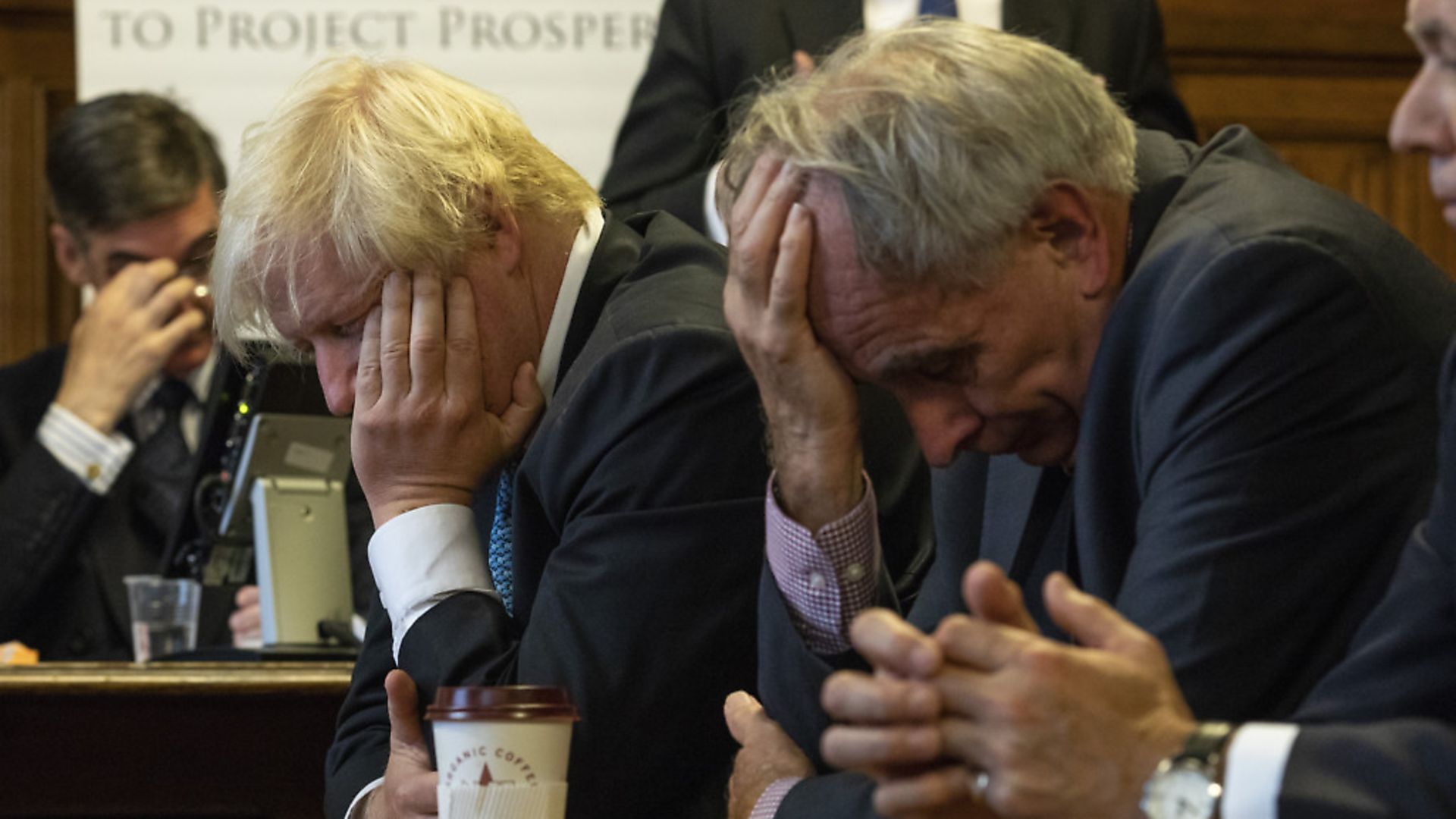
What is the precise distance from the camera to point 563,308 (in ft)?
7.44

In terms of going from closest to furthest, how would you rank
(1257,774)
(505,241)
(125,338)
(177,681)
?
(1257,774) < (505,241) < (177,681) < (125,338)

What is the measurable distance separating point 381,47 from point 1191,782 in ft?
12.0

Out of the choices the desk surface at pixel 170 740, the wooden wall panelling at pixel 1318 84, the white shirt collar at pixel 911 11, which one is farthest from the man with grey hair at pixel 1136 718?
the wooden wall panelling at pixel 1318 84

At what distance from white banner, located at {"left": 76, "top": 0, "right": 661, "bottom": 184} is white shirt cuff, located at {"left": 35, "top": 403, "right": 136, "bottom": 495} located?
29.4 inches

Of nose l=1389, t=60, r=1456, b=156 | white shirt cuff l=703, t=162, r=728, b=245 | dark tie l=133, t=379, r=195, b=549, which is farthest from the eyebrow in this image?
dark tie l=133, t=379, r=195, b=549

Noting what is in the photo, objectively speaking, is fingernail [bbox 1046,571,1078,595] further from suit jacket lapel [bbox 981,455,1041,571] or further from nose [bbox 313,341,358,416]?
nose [bbox 313,341,358,416]

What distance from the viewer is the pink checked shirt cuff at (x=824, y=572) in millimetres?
1815

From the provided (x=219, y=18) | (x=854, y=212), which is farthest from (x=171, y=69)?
(x=854, y=212)

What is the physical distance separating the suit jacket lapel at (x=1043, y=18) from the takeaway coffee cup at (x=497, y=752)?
251 centimetres

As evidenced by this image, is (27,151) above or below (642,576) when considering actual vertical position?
below

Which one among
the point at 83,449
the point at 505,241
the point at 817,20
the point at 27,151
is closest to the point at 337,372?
the point at 505,241

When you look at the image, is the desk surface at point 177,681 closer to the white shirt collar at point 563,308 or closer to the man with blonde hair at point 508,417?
the man with blonde hair at point 508,417

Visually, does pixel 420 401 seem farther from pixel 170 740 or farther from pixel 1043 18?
pixel 1043 18

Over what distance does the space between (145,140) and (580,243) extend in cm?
231
